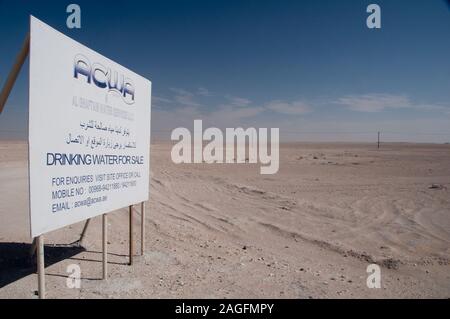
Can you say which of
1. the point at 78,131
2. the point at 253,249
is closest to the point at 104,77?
the point at 78,131

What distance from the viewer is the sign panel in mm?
3074

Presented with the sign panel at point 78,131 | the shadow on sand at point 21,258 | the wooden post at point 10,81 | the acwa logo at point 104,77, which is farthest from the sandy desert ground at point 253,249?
Answer: the acwa logo at point 104,77

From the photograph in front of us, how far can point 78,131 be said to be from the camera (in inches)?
145

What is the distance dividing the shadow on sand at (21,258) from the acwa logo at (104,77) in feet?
8.83

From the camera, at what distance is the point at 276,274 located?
506cm

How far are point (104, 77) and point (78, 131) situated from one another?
34.3 inches

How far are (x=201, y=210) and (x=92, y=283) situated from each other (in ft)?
17.8

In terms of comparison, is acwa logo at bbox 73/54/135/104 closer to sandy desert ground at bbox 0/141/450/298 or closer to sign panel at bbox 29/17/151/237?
sign panel at bbox 29/17/151/237

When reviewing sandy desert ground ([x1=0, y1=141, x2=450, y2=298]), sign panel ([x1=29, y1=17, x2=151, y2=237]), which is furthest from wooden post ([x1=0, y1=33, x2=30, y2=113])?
sandy desert ground ([x1=0, y1=141, x2=450, y2=298])

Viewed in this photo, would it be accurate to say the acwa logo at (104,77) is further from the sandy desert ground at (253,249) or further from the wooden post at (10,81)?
the sandy desert ground at (253,249)

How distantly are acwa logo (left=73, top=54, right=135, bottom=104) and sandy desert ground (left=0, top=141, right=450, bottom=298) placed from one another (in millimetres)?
2506

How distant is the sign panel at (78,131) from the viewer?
10.1 feet

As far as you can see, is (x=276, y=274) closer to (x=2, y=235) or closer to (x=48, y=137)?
(x=48, y=137)

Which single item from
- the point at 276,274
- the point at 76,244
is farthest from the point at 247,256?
the point at 76,244
